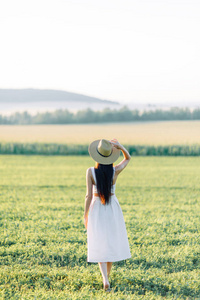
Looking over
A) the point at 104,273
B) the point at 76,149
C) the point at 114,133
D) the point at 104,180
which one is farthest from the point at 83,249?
the point at 114,133

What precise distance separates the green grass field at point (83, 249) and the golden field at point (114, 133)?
121 feet

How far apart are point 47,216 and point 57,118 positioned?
5902 centimetres

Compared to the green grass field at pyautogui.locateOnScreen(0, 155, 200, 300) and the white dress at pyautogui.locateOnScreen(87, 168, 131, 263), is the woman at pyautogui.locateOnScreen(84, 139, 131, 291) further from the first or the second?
the green grass field at pyautogui.locateOnScreen(0, 155, 200, 300)

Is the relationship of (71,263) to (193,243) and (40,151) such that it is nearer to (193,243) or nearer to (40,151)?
(193,243)

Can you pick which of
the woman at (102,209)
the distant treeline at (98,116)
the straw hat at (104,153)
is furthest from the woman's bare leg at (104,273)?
the distant treeline at (98,116)

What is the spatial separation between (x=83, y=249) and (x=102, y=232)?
101 inches

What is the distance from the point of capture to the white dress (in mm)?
6504

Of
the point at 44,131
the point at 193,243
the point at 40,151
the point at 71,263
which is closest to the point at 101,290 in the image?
the point at 71,263

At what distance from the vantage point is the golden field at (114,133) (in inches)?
2153

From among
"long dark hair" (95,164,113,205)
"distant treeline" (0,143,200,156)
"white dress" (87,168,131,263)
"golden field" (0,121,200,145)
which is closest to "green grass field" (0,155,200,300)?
"white dress" (87,168,131,263)

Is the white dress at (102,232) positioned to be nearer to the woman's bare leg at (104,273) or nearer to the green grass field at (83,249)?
the woman's bare leg at (104,273)

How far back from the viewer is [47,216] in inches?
507

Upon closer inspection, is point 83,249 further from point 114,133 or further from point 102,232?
point 114,133

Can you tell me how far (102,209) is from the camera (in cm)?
654
